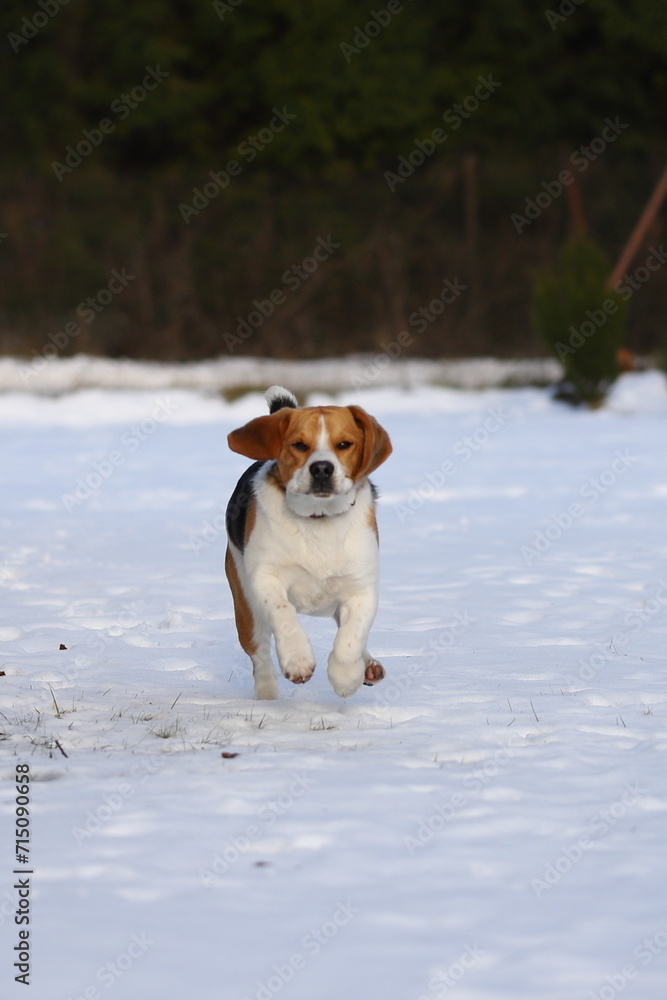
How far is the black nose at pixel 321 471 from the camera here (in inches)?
182

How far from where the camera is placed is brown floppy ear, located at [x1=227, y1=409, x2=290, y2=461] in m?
4.86

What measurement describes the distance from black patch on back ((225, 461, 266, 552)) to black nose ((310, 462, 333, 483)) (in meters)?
0.57

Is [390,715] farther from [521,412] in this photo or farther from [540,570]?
[521,412]

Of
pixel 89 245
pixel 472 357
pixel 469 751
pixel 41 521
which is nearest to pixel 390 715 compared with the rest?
pixel 469 751

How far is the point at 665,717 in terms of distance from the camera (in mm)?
4551

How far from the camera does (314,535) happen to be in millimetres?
4840

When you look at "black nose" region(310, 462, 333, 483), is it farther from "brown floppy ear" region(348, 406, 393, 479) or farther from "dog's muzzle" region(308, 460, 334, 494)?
"brown floppy ear" region(348, 406, 393, 479)

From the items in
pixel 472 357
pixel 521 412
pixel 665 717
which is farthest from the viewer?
pixel 472 357

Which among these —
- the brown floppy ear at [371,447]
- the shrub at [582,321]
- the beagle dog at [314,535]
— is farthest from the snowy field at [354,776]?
the shrub at [582,321]

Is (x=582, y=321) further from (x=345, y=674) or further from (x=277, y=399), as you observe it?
(x=345, y=674)

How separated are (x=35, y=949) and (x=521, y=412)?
12.8 m

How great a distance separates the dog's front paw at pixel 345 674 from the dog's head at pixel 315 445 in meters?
0.58

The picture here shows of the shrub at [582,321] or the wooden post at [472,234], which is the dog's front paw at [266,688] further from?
the wooden post at [472,234]

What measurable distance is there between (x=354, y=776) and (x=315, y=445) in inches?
56.3
